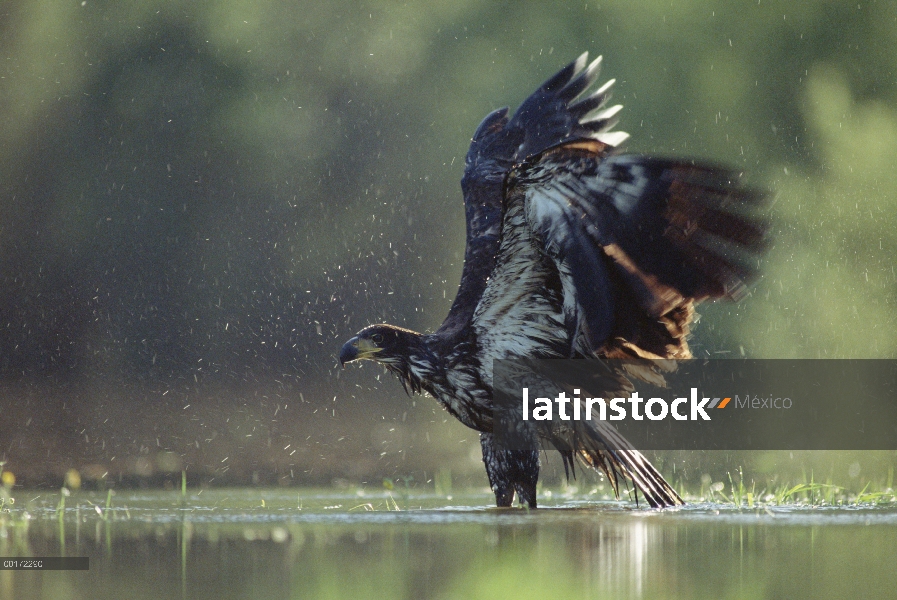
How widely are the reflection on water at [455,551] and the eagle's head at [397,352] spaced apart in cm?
70

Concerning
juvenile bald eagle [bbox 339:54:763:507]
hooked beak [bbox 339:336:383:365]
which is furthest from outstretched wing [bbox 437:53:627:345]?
hooked beak [bbox 339:336:383:365]

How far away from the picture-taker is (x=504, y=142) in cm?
702

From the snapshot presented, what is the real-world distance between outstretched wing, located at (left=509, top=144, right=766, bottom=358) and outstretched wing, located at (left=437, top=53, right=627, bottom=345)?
0.94 m

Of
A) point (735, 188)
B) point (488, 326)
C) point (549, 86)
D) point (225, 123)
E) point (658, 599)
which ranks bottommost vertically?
point (658, 599)

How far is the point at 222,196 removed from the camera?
1434cm

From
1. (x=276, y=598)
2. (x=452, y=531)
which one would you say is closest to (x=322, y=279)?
(x=452, y=531)

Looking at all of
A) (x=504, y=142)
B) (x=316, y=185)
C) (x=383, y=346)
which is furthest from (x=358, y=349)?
(x=316, y=185)

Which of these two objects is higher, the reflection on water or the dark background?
the dark background

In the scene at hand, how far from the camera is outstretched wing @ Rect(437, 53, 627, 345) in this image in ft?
20.4

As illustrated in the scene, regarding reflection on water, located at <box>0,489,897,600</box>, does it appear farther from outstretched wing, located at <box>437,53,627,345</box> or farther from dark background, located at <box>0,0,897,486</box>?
dark background, located at <box>0,0,897,486</box>

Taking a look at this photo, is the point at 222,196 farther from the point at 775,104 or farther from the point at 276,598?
the point at 276,598

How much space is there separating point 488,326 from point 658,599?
275 centimetres

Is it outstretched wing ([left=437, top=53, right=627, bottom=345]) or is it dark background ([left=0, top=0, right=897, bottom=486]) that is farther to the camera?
dark background ([left=0, top=0, right=897, bottom=486])

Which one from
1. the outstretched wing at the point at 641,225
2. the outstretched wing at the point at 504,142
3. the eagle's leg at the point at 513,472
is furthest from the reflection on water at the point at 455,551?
the outstretched wing at the point at 504,142
